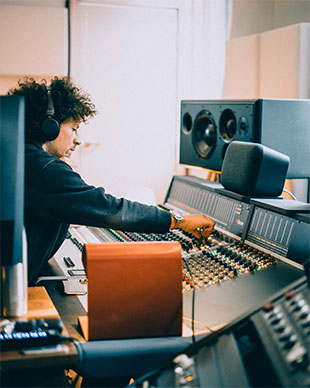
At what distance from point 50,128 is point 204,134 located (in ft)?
3.58

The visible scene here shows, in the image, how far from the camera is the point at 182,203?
2.64 metres

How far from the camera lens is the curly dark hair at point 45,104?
1790mm

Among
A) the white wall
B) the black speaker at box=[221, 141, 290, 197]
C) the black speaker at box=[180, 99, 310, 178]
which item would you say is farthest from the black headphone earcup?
the white wall

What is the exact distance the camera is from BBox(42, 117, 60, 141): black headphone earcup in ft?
5.77

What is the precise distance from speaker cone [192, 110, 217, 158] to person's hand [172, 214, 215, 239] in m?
0.73

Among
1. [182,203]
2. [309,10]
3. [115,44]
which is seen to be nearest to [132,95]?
[115,44]

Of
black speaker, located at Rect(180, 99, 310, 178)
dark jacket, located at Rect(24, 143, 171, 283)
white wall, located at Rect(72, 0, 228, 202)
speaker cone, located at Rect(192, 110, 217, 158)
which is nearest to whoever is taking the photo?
dark jacket, located at Rect(24, 143, 171, 283)

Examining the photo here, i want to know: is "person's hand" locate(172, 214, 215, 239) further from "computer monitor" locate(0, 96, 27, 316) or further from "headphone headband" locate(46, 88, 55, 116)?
"computer monitor" locate(0, 96, 27, 316)

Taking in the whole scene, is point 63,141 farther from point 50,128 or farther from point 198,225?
point 198,225

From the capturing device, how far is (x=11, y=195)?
1.21m

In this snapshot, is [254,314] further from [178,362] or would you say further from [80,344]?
[80,344]

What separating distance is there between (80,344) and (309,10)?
10.9ft

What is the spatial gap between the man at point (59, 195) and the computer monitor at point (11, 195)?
1.31 ft

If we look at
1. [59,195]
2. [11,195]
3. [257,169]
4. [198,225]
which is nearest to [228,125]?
[257,169]
